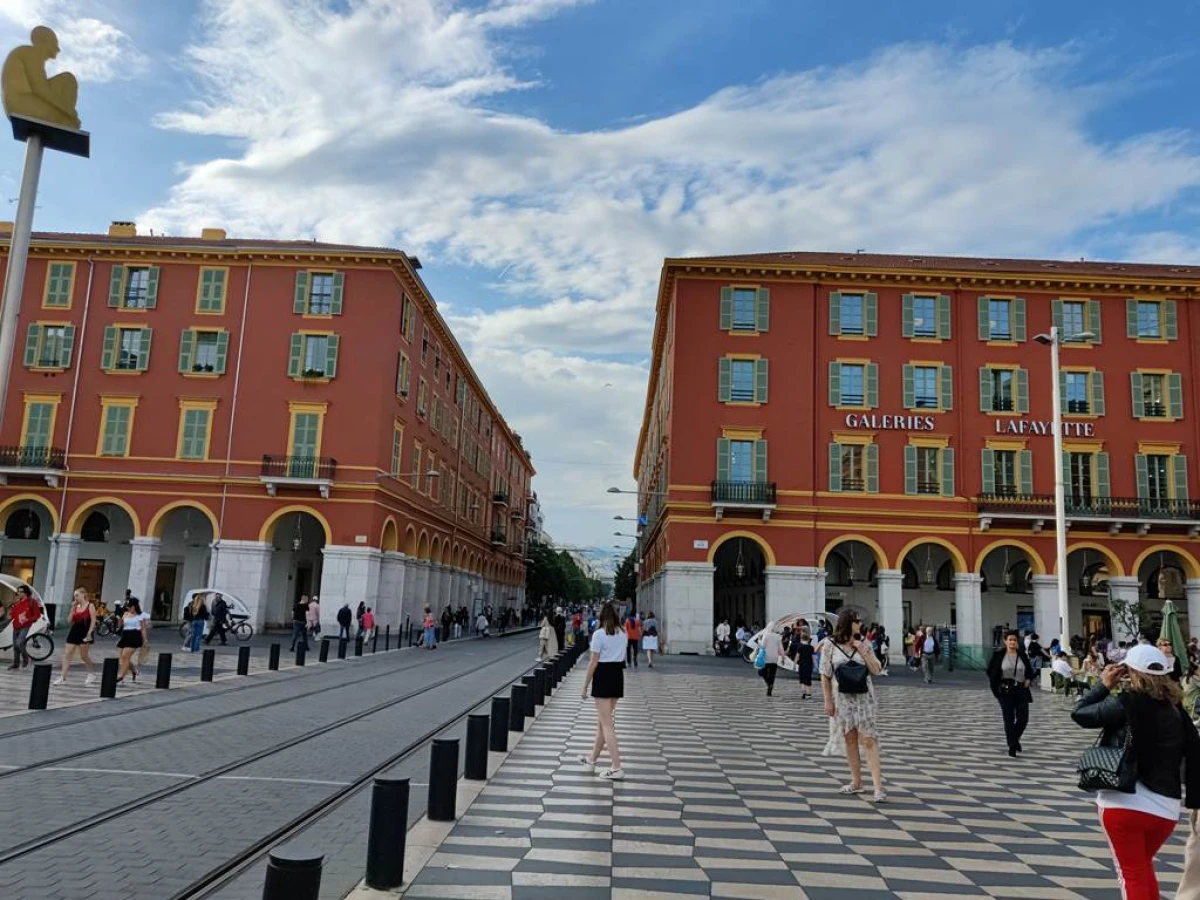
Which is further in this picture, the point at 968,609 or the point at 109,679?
the point at 968,609

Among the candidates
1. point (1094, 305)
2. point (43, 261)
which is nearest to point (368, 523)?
point (43, 261)

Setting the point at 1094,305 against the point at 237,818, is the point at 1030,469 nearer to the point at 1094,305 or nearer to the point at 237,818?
the point at 1094,305

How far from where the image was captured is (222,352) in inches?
1537

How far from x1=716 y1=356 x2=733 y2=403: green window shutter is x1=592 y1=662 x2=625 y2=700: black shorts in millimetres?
27989

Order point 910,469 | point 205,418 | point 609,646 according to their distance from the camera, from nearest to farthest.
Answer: point 609,646
point 910,469
point 205,418

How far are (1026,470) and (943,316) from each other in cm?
687

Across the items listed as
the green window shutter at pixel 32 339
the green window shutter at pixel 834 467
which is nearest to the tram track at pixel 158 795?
the green window shutter at pixel 834 467

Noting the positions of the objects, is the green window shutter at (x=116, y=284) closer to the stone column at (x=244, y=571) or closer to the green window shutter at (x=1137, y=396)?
the stone column at (x=244, y=571)

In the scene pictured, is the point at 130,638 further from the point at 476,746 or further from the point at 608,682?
the point at 608,682

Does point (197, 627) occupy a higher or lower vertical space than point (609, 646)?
lower

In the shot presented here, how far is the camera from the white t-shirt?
10.3 metres

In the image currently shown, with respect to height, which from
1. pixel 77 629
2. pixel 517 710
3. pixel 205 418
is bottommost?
pixel 517 710

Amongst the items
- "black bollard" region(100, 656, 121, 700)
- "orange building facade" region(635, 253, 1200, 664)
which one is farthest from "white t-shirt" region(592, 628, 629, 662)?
"orange building facade" region(635, 253, 1200, 664)

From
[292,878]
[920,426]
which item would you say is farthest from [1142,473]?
[292,878]
